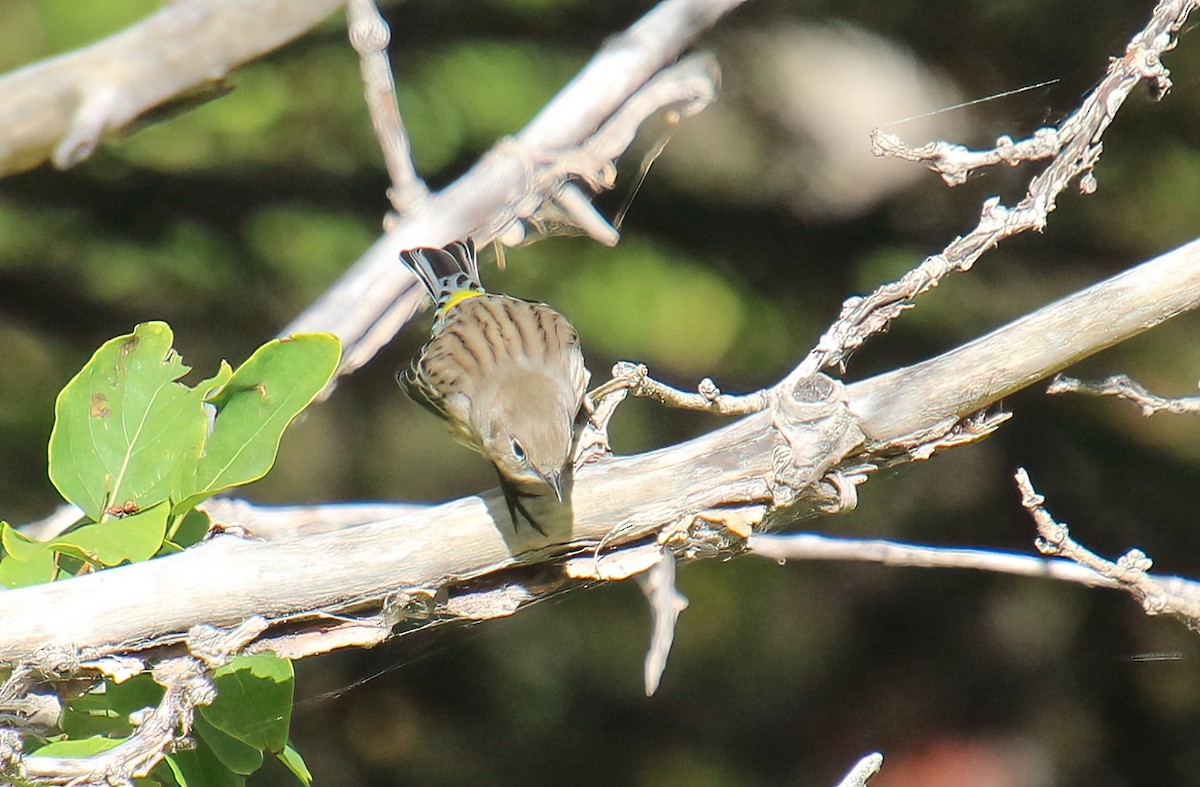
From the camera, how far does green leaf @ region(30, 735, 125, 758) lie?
1.61 m

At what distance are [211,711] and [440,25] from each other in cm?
288

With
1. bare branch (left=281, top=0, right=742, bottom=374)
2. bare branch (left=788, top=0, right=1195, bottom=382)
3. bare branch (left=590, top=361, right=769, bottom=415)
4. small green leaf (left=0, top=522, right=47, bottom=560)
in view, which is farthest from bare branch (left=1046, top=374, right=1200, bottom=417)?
small green leaf (left=0, top=522, right=47, bottom=560)

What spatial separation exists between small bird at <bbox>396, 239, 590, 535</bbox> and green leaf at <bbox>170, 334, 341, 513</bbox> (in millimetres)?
459

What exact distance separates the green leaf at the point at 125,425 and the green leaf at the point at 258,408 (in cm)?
7

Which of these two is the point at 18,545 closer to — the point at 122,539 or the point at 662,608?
the point at 122,539

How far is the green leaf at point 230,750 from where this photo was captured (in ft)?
5.71

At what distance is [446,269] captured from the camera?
2877 millimetres

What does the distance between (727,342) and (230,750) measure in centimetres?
252

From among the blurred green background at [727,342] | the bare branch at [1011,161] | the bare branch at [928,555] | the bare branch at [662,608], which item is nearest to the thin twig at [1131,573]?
the bare branch at [928,555]

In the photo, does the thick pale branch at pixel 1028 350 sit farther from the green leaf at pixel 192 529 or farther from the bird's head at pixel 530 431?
the green leaf at pixel 192 529

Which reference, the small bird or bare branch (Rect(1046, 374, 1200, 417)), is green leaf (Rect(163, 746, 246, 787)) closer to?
the small bird

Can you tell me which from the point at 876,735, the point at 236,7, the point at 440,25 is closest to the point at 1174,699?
the point at 876,735

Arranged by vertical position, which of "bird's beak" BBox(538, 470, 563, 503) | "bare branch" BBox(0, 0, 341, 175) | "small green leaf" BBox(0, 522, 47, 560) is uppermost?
"bare branch" BBox(0, 0, 341, 175)

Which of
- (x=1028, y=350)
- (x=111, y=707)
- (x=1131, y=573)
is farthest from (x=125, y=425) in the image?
(x=1131, y=573)
